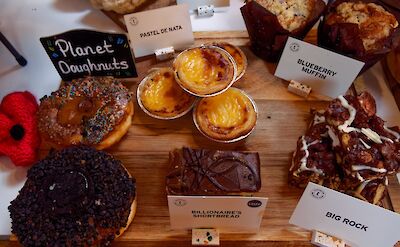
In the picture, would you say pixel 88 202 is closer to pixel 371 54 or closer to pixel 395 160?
pixel 395 160

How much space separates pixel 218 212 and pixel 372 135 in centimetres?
73

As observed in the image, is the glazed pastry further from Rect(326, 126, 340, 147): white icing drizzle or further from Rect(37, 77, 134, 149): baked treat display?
Rect(37, 77, 134, 149): baked treat display

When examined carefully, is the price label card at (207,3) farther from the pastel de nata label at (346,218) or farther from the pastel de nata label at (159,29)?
the pastel de nata label at (346,218)

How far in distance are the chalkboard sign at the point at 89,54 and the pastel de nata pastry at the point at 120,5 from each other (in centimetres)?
46

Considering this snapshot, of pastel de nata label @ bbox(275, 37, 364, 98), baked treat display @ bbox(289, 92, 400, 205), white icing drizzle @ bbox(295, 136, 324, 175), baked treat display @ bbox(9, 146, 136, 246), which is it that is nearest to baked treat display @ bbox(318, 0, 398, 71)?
pastel de nata label @ bbox(275, 37, 364, 98)

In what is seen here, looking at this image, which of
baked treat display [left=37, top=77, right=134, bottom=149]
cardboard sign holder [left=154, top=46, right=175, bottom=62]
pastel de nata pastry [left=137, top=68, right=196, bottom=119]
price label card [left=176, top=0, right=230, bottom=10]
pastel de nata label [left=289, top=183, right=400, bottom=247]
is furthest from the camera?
price label card [left=176, top=0, right=230, bottom=10]

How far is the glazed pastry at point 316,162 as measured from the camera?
185 centimetres

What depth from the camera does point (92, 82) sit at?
2.12 metres

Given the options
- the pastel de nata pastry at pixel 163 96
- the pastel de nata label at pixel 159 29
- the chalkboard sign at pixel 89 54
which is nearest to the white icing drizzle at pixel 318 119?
the pastel de nata pastry at pixel 163 96

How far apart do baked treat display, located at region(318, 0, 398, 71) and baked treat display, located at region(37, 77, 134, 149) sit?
108 centimetres

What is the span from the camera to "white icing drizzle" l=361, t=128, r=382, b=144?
1740mm

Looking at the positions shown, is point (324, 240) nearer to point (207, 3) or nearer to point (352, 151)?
point (352, 151)

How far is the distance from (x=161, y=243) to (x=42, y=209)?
1.76 ft

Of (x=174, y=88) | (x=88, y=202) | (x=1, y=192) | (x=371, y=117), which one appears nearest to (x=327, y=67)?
(x=371, y=117)
